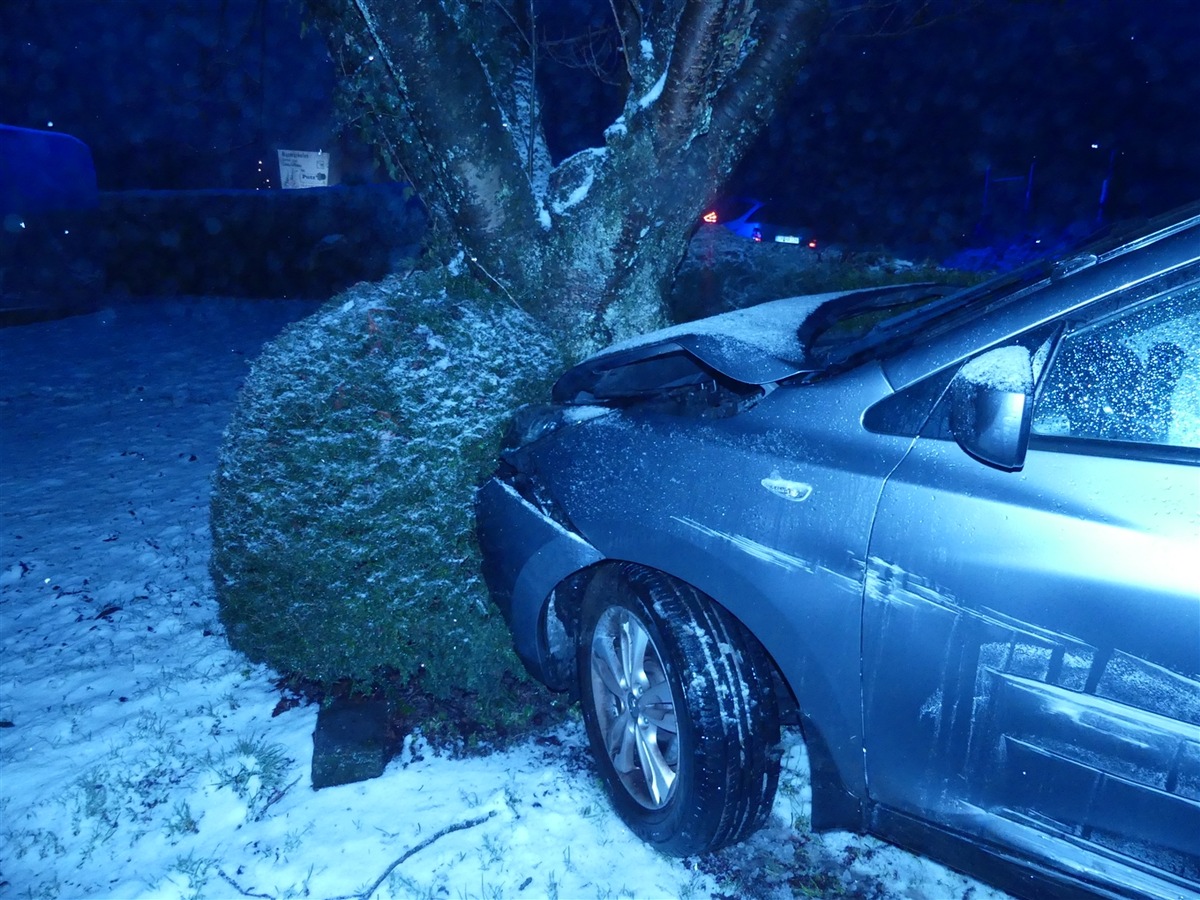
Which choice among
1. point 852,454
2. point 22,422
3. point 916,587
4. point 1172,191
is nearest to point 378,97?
point 852,454

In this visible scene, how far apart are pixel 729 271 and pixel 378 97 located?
2751 mm

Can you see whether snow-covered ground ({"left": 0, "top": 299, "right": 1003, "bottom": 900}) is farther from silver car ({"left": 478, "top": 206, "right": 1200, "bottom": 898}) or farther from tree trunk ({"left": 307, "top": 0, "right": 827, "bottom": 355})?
tree trunk ({"left": 307, "top": 0, "right": 827, "bottom": 355})

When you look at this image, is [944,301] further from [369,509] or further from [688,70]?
[369,509]

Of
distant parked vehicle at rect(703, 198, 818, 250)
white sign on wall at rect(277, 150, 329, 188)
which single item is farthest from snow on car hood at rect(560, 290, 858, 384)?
white sign on wall at rect(277, 150, 329, 188)

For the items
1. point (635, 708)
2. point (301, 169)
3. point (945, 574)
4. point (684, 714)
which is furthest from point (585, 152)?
point (301, 169)

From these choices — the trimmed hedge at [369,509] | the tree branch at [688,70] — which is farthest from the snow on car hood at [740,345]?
the tree branch at [688,70]

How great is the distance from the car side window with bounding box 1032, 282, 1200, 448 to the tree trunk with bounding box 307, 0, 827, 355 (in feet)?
8.70

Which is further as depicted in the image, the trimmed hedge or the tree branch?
the tree branch

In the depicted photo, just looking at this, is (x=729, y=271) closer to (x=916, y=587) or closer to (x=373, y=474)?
(x=373, y=474)

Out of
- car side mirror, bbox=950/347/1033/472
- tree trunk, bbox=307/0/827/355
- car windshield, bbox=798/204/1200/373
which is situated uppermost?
tree trunk, bbox=307/0/827/355

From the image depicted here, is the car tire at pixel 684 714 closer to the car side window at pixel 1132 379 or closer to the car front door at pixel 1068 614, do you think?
the car front door at pixel 1068 614

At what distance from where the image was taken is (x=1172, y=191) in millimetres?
13945

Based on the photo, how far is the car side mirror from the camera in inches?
67.9

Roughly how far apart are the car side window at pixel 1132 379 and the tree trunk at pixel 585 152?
2.65m
